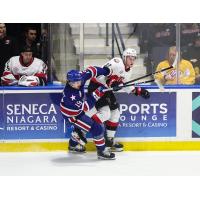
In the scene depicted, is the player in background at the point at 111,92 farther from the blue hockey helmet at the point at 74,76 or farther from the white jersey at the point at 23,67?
the white jersey at the point at 23,67

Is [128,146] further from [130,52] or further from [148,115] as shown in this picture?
[130,52]

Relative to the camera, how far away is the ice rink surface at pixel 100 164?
5332 millimetres

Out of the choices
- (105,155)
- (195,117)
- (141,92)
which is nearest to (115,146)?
(105,155)

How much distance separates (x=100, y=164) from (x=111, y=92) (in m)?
0.73

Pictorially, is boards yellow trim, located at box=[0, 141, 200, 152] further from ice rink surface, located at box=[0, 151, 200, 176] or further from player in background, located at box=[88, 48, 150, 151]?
player in background, located at box=[88, 48, 150, 151]

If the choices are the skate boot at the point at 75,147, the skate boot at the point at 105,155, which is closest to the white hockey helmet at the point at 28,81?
the skate boot at the point at 75,147

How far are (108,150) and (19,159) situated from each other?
32.4 inches

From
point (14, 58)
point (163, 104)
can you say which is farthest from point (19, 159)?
point (163, 104)

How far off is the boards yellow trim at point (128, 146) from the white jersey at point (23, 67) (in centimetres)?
68

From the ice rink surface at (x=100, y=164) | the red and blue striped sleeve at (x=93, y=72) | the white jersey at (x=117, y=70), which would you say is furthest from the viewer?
the white jersey at (x=117, y=70)

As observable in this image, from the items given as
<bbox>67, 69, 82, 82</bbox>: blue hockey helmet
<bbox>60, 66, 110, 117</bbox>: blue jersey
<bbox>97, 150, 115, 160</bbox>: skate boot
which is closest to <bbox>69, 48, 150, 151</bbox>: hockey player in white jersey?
<bbox>60, 66, 110, 117</bbox>: blue jersey

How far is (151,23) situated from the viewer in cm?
630

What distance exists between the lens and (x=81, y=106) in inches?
222

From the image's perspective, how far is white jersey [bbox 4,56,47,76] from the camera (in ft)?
19.7
